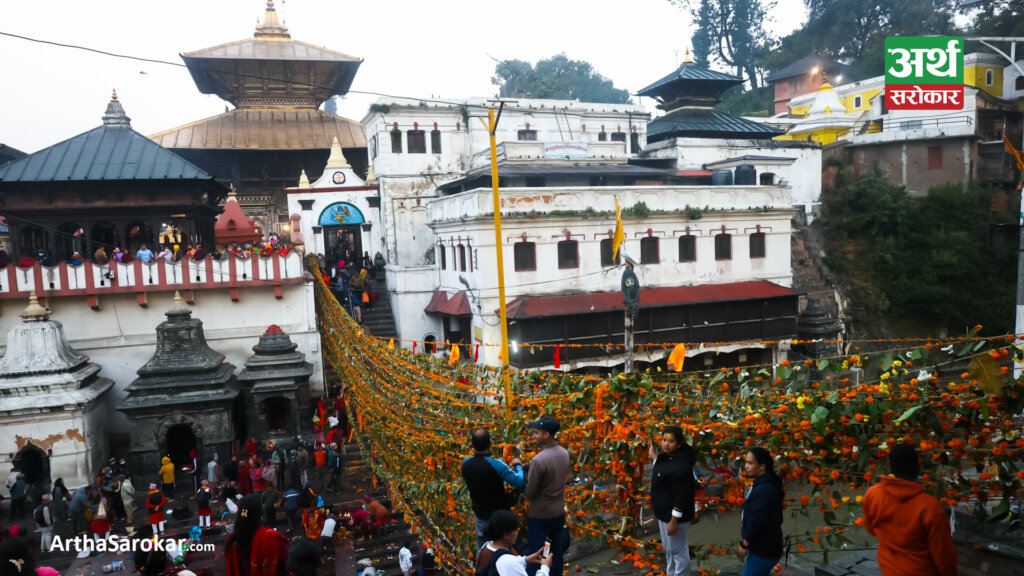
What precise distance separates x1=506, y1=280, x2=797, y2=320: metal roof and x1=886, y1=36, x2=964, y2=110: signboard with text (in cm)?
882

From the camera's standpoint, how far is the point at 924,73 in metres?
26.0

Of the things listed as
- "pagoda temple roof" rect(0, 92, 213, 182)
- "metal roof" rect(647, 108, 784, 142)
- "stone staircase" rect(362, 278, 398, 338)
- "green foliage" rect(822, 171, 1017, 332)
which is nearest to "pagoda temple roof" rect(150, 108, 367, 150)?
"pagoda temple roof" rect(0, 92, 213, 182)

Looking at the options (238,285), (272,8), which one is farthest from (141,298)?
(272,8)

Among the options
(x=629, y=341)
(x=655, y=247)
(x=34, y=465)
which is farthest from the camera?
(x=655, y=247)

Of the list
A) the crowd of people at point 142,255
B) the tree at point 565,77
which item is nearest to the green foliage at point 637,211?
the crowd of people at point 142,255

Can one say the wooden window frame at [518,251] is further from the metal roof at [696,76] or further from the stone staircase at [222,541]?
the metal roof at [696,76]

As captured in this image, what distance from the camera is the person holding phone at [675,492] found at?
5.89 meters

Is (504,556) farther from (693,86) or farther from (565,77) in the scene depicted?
(565,77)

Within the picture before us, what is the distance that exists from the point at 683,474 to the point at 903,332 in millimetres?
28516

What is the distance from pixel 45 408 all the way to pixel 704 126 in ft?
98.6

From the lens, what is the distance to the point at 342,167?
3062 cm

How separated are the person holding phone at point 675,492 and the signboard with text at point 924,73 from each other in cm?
2372

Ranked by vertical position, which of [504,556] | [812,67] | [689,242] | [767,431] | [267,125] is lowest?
[504,556]

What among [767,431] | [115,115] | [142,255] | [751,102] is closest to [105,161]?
[115,115]
